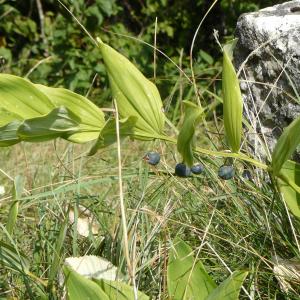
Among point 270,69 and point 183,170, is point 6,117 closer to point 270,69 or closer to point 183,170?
point 183,170

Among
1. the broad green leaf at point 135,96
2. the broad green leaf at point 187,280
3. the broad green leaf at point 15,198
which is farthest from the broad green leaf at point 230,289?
the broad green leaf at point 15,198

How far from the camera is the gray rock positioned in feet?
6.27

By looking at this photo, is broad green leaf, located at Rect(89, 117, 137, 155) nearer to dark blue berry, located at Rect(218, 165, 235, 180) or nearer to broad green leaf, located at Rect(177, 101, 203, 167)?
broad green leaf, located at Rect(177, 101, 203, 167)

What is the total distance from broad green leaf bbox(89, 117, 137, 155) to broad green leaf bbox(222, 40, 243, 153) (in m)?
0.18

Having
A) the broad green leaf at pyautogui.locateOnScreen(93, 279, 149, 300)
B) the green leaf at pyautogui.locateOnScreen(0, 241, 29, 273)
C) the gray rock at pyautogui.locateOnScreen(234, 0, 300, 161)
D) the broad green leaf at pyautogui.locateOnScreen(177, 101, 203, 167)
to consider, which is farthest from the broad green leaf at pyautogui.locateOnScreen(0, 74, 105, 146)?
the gray rock at pyautogui.locateOnScreen(234, 0, 300, 161)

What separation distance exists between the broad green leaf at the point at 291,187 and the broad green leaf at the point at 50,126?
0.46m

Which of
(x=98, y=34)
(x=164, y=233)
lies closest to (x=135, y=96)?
(x=164, y=233)

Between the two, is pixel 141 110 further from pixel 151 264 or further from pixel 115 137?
pixel 151 264

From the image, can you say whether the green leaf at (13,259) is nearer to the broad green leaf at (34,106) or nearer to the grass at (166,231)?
the grass at (166,231)

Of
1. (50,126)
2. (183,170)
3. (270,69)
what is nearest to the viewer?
(50,126)

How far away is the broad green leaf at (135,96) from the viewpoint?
1.33 meters

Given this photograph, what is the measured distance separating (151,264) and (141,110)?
601 mm

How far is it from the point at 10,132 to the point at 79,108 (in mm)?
130

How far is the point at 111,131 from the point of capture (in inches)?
50.6
